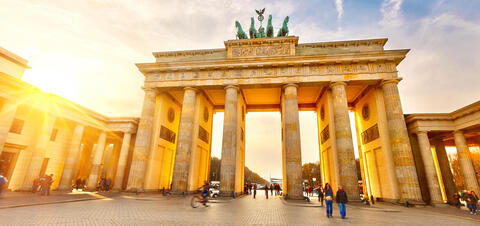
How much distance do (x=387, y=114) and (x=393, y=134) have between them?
6.09ft

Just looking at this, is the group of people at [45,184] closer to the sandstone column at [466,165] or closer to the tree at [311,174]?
the sandstone column at [466,165]

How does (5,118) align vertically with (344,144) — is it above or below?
above

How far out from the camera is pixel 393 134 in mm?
16938

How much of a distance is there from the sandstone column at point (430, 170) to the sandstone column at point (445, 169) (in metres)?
4.49

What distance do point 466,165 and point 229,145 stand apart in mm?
19850

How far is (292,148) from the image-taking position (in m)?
17.4

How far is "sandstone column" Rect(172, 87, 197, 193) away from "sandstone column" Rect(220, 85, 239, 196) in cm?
335

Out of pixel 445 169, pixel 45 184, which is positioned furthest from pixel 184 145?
pixel 445 169

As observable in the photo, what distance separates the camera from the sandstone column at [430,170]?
1582cm

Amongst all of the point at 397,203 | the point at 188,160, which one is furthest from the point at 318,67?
the point at 188,160

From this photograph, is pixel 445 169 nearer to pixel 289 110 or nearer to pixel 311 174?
pixel 289 110

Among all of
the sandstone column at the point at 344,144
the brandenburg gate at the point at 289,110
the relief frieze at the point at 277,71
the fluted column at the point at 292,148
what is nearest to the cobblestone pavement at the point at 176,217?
the sandstone column at the point at 344,144

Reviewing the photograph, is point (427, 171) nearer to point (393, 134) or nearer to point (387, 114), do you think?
point (393, 134)

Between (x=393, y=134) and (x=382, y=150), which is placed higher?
(x=393, y=134)
